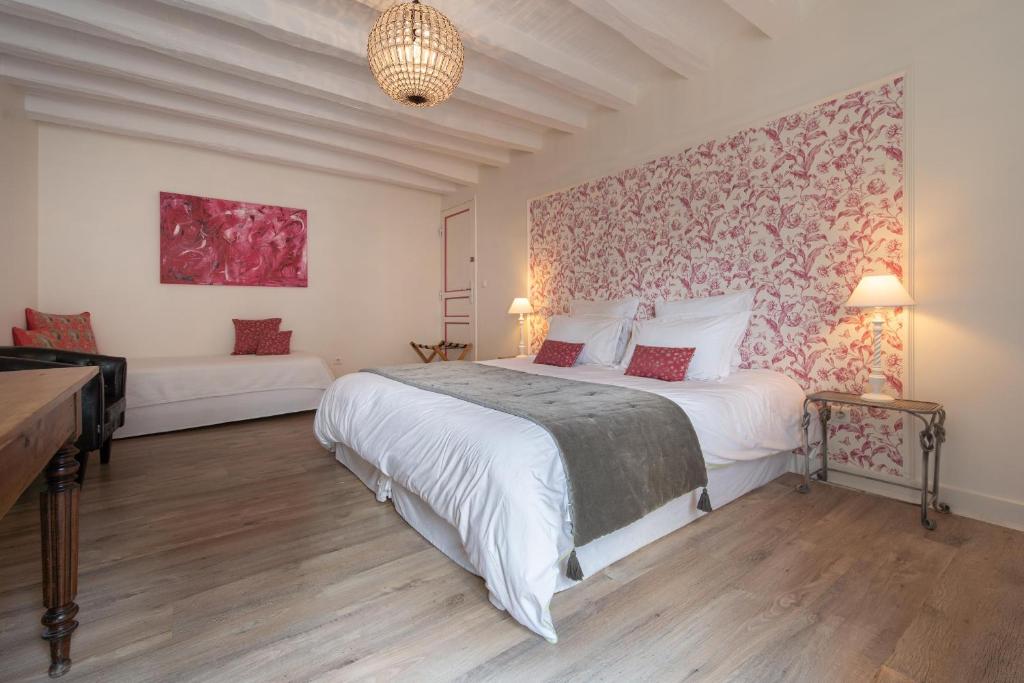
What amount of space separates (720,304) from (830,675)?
2190 millimetres

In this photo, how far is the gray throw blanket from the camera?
1518 millimetres

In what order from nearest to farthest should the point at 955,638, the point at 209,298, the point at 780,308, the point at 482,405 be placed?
1. the point at 955,638
2. the point at 482,405
3. the point at 780,308
4. the point at 209,298

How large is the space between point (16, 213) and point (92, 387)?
2311 millimetres

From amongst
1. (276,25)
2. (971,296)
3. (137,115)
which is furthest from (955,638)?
(137,115)

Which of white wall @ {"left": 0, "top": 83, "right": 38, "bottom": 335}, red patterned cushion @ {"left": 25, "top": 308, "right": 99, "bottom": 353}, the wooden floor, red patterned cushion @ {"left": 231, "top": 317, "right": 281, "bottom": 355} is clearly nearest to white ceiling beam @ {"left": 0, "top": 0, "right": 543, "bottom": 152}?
white wall @ {"left": 0, "top": 83, "right": 38, "bottom": 335}

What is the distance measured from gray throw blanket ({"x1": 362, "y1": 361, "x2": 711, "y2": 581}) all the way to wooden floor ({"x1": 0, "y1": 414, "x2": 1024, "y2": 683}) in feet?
0.88

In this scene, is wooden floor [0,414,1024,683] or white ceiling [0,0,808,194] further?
white ceiling [0,0,808,194]

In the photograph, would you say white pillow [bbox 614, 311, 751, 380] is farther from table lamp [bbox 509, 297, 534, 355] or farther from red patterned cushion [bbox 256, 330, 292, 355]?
red patterned cushion [bbox 256, 330, 292, 355]

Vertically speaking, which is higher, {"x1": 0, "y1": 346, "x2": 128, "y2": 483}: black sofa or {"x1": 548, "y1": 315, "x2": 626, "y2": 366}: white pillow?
{"x1": 548, "y1": 315, "x2": 626, "y2": 366}: white pillow

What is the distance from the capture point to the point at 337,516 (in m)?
2.19

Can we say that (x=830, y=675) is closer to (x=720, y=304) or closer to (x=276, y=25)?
(x=720, y=304)

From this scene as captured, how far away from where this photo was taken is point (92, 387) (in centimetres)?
243

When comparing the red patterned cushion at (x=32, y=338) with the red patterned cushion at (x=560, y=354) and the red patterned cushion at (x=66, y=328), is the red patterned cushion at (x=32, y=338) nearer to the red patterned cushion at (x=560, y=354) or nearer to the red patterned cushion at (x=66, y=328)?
the red patterned cushion at (x=66, y=328)

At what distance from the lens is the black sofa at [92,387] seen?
7.50 feet
